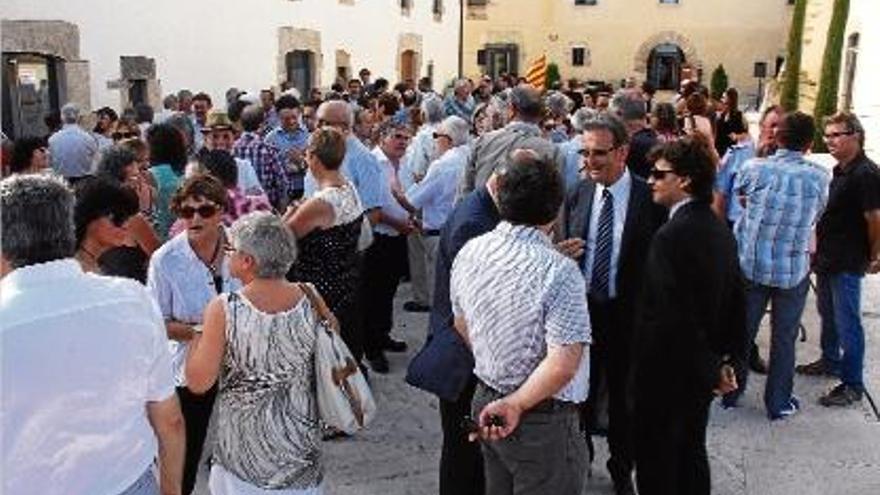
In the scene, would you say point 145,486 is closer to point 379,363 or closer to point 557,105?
point 379,363

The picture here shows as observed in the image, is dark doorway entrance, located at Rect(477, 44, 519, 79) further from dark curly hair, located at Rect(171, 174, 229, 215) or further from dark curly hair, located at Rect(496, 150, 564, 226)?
dark curly hair, located at Rect(496, 150, 564, 226)

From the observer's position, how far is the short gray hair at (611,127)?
14.5ft

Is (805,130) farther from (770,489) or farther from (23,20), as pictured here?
(23,20)

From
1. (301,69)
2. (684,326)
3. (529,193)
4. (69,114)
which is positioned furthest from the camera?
(301,69)

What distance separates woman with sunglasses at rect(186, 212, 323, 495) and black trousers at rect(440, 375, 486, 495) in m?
0.60

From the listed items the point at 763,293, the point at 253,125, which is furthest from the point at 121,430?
the point at 253,125

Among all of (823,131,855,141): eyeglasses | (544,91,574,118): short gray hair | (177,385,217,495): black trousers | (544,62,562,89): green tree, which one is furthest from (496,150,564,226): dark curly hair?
(544,62,562,89): green tree

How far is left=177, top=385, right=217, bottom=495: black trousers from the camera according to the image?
413 cm

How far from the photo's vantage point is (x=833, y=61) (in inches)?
748

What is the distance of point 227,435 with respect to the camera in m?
3.37

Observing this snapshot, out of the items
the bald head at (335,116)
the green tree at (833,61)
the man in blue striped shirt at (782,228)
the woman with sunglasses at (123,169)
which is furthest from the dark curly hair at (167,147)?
the green tree at (833,61)

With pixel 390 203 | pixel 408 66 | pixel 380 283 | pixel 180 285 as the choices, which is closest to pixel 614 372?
pixel 180 285

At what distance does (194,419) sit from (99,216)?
1.11 meters

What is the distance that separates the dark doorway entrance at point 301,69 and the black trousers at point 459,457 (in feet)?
45.9
